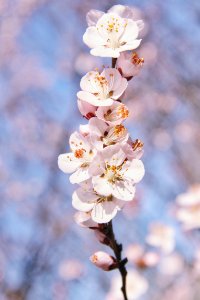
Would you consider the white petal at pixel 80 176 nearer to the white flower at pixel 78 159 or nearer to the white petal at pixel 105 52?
the white flower at pixel 78 159

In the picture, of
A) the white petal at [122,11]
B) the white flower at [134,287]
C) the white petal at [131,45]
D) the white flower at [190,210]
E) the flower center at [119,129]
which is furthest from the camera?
the white flower at [134,287]

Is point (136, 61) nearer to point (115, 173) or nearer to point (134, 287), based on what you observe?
point (115, 173)

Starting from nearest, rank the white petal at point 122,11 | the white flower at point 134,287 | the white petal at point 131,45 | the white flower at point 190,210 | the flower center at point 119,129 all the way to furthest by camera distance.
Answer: the flower center at point 119,129 < the white petal at point 131,45 < the white petal at point 122,11 < the white flower at point 190,210 < the white flower at point 134,287

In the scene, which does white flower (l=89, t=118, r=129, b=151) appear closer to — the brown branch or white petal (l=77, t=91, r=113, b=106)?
white petal (l=77, t=91, r=113, b=106)

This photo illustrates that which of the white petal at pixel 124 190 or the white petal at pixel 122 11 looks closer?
the white petal at pixel 124 190

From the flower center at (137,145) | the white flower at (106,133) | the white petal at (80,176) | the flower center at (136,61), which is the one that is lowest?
the white petal at (80,176)

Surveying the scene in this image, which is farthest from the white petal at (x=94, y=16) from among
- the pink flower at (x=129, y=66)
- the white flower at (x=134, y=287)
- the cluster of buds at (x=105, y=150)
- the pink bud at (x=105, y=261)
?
the white flower at (x=134, y=287)
